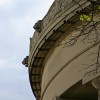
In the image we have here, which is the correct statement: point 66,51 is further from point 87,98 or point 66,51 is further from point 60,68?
point 87,98

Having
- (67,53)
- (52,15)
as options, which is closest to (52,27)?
(52,15)

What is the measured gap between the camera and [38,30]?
2428 centimetres

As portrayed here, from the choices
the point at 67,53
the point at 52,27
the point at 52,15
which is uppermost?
the point at 52,15

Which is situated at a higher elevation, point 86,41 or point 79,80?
point 86,41

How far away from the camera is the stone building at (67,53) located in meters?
18.5

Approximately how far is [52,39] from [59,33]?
37.9 inches

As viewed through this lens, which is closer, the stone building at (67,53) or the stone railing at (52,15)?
the stone building at (67,53)

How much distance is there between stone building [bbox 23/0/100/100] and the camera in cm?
1851

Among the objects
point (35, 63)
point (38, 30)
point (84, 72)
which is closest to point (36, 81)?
point (35, 63)

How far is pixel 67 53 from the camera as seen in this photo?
21359mm

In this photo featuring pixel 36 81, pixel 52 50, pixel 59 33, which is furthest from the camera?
pixel 36 81

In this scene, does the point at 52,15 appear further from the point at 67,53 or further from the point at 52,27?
the point at 67,53

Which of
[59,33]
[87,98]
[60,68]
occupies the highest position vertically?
[59,33]

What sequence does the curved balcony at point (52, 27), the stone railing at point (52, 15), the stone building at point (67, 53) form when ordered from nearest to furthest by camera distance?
the stone building at point (67, 53)
the curved balcony at point (52, 27)
the stone railing at point (52, 15)
